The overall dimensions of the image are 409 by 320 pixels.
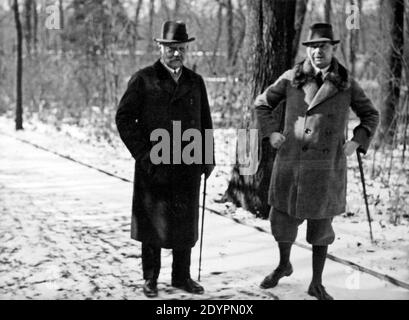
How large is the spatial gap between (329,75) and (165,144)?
3.76 feet

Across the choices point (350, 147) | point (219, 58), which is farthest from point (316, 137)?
point (219, 58)

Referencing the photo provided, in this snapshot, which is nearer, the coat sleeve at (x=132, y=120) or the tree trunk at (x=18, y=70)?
the coat sleeve at (x=132, y=120)

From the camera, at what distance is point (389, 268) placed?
14.1 feet

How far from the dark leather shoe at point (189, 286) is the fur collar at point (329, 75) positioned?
61.1 inches

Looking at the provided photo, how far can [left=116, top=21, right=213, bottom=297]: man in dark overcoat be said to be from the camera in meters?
3.51

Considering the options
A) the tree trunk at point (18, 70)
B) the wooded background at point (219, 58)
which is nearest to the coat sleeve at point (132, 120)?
the wooded background at point (219, 58)

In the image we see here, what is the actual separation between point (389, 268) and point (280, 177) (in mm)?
1362

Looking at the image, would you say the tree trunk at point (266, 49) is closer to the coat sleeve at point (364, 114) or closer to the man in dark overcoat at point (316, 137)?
the man in dark overcoat at point (316, 137)

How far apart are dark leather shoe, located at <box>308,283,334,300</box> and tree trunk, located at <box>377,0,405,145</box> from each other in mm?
6679

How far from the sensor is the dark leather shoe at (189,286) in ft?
12.4

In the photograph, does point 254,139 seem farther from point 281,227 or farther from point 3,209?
point 3,209

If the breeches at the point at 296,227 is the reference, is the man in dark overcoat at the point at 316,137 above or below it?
above

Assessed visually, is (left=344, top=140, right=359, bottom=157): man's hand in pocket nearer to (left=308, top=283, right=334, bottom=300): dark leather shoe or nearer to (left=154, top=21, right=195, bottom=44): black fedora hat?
(left=308, top=283, right=334, bottom=300): dark leather shoe
